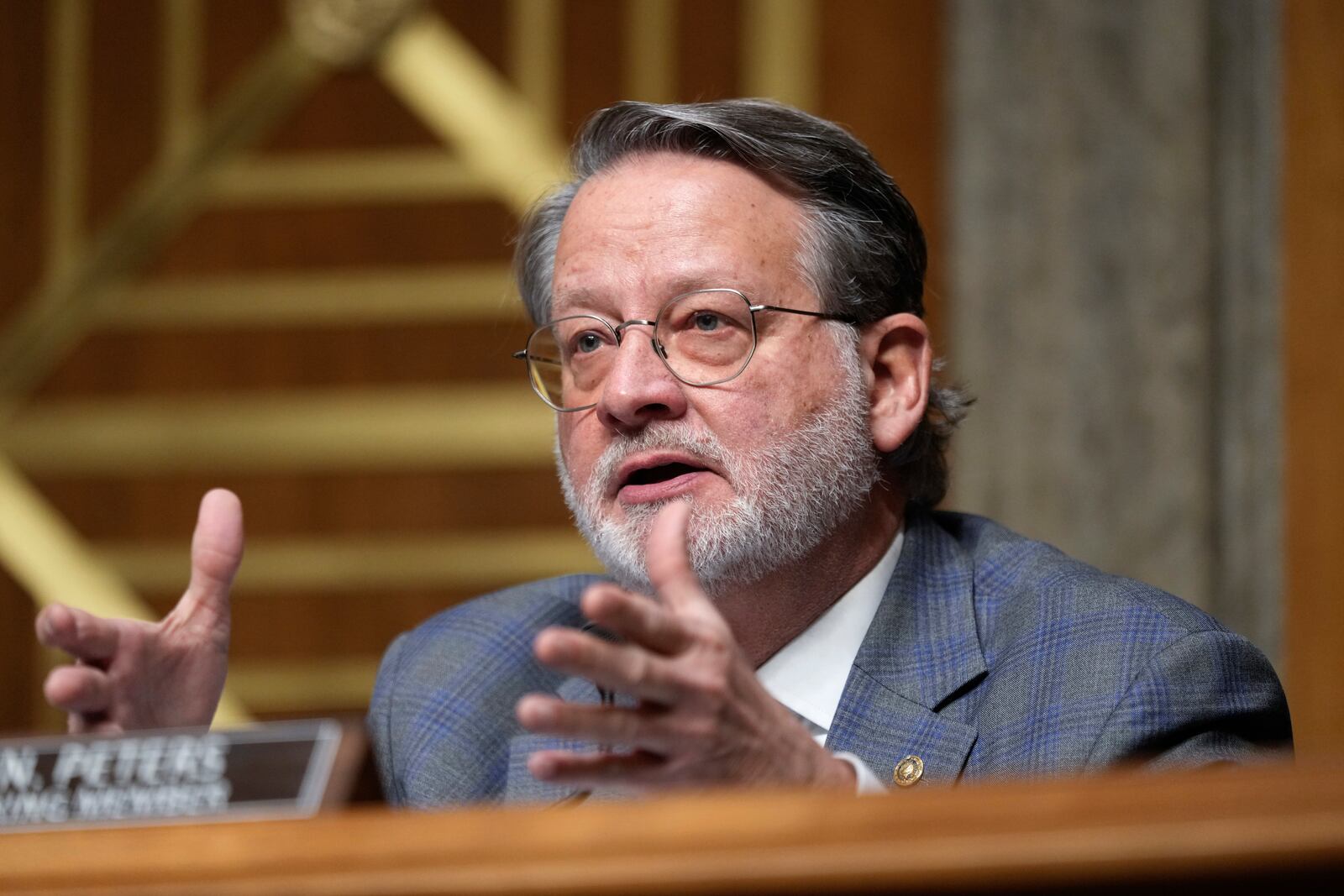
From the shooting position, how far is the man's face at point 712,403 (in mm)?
1659

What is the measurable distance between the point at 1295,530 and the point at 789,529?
4.49 ft

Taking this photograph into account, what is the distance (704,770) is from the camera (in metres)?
0.99

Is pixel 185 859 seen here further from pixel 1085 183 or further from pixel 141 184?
pixel 141 184

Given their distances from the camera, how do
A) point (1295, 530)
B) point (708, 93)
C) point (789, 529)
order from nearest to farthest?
point (789, 529) → point (1295, 530) → point (708, 93)

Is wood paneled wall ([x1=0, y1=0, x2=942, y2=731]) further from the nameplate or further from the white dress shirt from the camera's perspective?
the nameplate

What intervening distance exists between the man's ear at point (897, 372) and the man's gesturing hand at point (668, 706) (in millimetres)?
799

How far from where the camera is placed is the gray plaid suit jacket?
1.38 meters

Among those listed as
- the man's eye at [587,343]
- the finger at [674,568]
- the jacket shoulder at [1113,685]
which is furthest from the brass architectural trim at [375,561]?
the finger at [674,568]

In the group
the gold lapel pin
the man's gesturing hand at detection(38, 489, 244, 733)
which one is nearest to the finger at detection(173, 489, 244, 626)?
the man's gesturing hand at detection(38, 489, 244, 733)

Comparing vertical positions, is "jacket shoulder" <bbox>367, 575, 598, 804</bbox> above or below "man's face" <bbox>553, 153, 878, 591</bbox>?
below

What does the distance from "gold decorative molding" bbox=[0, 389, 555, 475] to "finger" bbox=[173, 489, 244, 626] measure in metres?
1.85

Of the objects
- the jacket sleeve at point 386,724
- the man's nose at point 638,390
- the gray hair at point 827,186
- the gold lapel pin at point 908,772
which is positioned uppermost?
the gray hair at point 827,186

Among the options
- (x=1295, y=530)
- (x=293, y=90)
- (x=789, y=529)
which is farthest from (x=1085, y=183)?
(x=293, y=90)

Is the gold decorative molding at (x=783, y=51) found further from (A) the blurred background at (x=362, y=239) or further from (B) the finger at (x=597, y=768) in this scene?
(B) the finger at (x=597, y=768)
